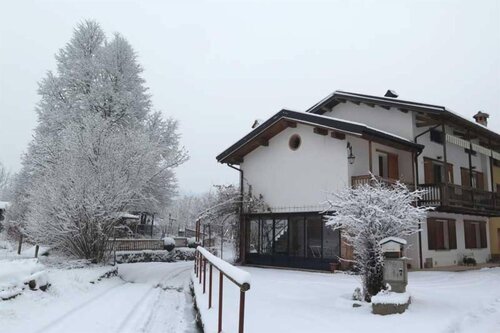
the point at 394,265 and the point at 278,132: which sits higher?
the point at 278,132

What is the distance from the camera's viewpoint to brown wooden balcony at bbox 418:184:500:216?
1752cm

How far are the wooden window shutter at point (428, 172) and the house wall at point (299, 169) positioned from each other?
15.7 ft

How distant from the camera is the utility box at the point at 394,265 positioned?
9.00 m

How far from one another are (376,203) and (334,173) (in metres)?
8.09

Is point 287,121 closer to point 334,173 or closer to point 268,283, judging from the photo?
point 334,173

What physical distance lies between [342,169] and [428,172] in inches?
204

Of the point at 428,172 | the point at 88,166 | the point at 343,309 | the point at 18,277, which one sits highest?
the point at 428,172

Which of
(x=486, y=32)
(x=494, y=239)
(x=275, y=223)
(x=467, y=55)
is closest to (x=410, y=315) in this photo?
(x=275, y=223)

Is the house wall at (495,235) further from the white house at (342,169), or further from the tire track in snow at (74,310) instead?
the tire track in snow at (74,310)

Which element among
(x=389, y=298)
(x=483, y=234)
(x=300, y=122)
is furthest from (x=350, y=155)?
(x=483, y=234)

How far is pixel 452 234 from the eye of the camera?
20.8m

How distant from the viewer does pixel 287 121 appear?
1938 cm

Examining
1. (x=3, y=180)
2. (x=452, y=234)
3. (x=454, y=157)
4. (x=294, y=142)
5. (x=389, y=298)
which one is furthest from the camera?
(x=3, y=180)

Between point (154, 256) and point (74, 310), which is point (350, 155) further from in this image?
point (154, 256)
